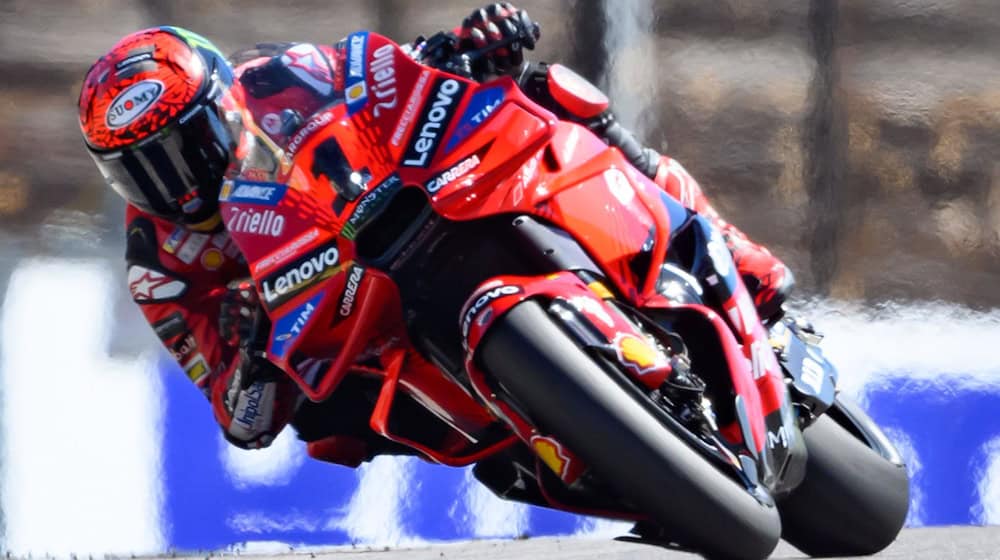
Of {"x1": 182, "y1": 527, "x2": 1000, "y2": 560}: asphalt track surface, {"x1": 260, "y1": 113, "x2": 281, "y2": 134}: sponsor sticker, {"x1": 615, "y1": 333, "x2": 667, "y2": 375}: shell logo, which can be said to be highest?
{"x1": 615, "y1": 333, "x2": 667, "y2": 375}: shell logo

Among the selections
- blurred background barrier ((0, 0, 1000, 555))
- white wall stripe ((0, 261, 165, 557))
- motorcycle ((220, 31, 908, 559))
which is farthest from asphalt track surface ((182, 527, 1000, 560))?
motorcycle ((220, 31, 908, 559))

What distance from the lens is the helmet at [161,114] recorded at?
3.36m

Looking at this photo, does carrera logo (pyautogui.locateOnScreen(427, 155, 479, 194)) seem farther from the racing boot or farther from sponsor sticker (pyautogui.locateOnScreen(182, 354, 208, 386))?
sponsor sticker (pyautogui.locateOnScreen(182, 354, 208, 386))

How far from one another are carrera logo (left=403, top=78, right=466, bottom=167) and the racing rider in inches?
7.2

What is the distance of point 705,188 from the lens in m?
5.24

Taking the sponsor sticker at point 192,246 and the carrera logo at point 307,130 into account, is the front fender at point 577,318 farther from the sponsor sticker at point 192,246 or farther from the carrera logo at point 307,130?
the sponsor sticker at point 192,246

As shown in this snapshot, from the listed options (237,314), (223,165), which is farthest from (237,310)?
(223,165)

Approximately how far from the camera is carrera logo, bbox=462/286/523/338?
9.60 ft

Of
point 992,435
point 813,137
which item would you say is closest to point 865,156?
point 813,137

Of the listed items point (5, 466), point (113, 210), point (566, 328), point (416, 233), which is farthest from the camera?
point (113, 210)

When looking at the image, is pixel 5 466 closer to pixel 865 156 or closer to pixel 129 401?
pixel 129 401

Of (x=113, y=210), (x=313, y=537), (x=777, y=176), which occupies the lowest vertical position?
(x=313, y=537)

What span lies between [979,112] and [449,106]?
2.83m

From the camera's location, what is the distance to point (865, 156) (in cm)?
529
